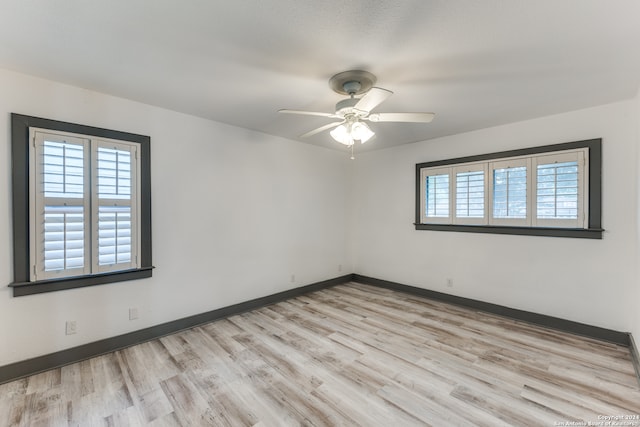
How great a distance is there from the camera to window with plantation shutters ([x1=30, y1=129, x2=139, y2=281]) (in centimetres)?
236

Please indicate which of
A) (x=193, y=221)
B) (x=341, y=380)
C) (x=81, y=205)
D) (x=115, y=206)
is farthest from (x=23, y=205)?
(x=341, y=380)

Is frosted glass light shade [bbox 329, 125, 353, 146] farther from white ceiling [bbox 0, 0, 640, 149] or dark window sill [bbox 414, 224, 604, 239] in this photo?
dark window sill [bbox 414, 224, 604, 239]

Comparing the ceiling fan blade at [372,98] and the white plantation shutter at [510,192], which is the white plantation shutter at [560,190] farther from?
the ceiling fan blade at [372,98]

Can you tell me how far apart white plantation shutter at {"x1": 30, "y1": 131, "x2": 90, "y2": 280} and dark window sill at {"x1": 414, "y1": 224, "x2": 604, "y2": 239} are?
4.27 metres

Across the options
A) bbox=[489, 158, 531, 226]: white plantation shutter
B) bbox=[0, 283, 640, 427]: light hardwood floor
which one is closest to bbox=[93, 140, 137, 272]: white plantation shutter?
bbox=[0, 283, 640, 427]: light hardwood floor

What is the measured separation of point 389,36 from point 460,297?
3614 mm

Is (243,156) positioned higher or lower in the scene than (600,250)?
higher

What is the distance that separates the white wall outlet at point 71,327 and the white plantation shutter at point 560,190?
16.4ft

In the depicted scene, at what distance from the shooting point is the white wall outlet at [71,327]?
2.49 meters

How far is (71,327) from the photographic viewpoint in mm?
2506

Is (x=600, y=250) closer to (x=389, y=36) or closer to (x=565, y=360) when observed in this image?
(x=565, y=360)

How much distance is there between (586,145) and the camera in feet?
9.91

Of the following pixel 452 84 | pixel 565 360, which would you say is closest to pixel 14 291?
pixel 452 84

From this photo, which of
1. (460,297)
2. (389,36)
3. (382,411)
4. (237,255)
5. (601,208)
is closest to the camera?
(389,36)
